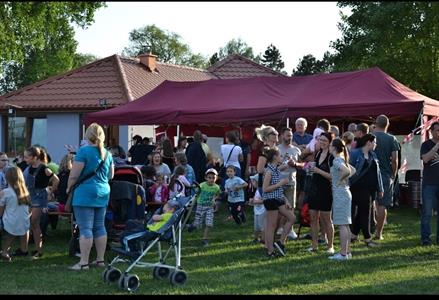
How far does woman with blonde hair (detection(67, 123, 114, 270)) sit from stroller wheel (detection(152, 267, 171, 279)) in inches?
37.2

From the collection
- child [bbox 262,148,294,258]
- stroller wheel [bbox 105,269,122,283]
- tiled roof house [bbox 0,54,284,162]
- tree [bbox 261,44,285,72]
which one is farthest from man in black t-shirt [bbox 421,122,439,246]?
tree [bbox 261,44,285,72]

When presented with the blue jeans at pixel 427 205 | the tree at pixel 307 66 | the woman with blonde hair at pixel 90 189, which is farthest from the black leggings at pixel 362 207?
the tree at pixel 307 66

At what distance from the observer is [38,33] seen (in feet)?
71.3

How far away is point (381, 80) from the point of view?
13.4 meters

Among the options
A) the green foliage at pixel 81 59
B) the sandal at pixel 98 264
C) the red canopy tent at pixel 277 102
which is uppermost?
the green foliage at pixel 81 59

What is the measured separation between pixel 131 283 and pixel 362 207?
3.81 metres

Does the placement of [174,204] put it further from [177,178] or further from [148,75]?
[148,75]

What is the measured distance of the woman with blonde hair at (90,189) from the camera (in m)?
7.16

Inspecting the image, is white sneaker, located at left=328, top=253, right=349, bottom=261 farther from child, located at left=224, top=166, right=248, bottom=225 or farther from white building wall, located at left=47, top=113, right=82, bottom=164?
white building wall, located at left=47, top=113, right=82, bottom=164

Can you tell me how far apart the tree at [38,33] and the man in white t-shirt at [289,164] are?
335cm

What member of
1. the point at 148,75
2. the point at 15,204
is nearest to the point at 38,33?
the point at 148,75

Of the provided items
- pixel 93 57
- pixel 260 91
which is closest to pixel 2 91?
pixel 93 57

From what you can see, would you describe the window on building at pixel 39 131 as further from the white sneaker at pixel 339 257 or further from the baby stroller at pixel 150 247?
the baby stroller at pixel 150 247

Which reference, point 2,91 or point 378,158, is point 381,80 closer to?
point 378,158
